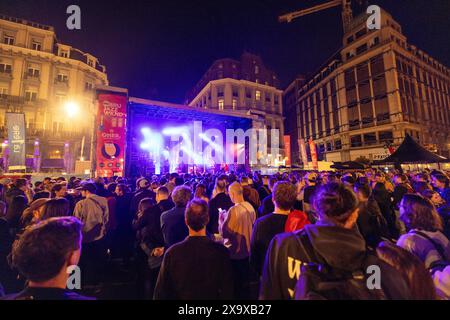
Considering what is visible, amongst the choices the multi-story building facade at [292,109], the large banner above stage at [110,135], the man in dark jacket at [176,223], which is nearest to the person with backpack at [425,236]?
the man in dark jacket at [176,223]

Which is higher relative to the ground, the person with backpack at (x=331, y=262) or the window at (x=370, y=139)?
the window at (x=370, y=139)

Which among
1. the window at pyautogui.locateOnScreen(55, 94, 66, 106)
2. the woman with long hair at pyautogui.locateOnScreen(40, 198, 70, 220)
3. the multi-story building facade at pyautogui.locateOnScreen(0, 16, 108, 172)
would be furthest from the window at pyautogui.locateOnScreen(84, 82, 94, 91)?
the woman with long hair at pyautogui.locateOnScreen(40, 198, 70, 220)

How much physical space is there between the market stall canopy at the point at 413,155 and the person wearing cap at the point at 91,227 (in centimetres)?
1244

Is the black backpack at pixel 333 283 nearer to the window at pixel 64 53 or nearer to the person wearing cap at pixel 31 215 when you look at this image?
the person wearing cap at pixel 31 215

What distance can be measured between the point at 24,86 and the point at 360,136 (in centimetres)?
5239

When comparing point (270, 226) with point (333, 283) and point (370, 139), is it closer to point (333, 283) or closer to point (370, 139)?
point (333, 283)

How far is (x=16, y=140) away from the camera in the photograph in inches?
395

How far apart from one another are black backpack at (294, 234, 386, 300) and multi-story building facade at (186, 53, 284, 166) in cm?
3994

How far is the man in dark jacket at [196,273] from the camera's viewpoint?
1905 millimetres

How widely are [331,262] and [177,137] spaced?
2492 cm

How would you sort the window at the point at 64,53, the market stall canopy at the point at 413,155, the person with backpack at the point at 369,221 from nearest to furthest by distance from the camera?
the person with backpack at the point at 369,221
the market stall canopy at the point at 413,155
the window at the point at 64,53

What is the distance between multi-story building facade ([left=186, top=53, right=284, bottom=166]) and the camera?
43.4 metres

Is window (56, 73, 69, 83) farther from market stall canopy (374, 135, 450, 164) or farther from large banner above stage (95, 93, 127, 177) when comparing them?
market stall canopy (374, 135, 450, 164)
